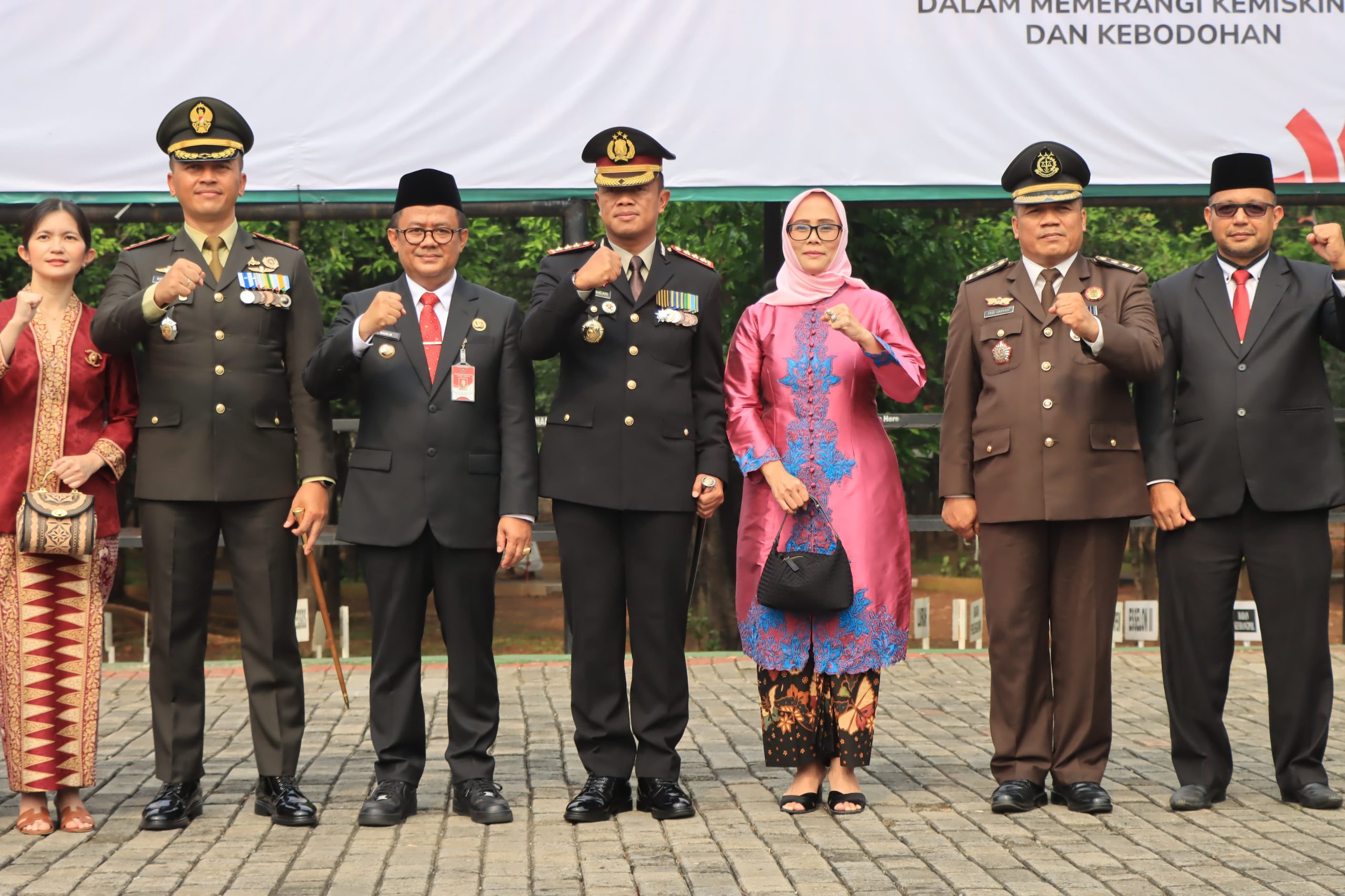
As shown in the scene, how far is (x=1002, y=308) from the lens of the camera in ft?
17.6

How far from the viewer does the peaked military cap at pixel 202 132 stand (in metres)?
5.10

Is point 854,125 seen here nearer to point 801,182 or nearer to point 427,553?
point 801,182

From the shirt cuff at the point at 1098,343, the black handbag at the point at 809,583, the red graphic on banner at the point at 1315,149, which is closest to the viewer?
the shirt cuff at the point at 1098,343

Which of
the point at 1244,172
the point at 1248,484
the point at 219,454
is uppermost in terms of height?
the point at 1244,172

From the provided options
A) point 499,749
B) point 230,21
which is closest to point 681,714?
point 499,749

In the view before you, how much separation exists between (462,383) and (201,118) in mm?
1206

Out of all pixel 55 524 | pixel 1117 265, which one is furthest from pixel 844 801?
pixel 55 524

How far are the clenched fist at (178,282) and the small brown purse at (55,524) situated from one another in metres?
0.71

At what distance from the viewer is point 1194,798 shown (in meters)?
5.21

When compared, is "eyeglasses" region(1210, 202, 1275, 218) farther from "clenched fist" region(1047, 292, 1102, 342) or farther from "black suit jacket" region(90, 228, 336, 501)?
"black suit jacket" region(90, 228, 336, 501)

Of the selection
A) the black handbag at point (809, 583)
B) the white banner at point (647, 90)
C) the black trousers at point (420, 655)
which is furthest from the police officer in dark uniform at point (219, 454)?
the white banner at point (647, 90)

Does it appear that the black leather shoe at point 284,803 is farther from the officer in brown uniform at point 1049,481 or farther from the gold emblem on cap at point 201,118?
the officer in brown uniform at point 1049,481

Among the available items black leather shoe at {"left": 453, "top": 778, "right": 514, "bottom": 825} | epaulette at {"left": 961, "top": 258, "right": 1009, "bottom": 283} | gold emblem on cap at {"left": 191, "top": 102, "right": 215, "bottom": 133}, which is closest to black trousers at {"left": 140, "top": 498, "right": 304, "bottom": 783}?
black leather shoe at {"left": 453, "top": 778, "right": 514, "bottom": 825}

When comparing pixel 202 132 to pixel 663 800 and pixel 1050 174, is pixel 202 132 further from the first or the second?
pixel 1050 174
